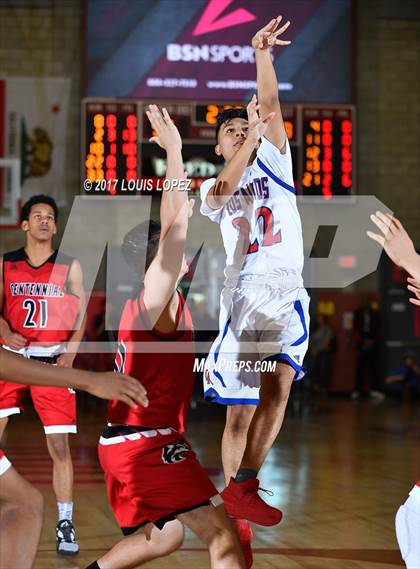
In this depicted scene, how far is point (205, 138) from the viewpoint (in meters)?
12.6

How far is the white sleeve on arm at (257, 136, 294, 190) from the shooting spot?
478 centimetres

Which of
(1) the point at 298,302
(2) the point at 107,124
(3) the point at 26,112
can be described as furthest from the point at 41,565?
(3) the point at 26,112

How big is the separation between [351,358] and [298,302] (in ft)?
38.6

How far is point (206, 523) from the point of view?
3.48 m

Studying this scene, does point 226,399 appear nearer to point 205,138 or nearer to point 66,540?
point 66,540

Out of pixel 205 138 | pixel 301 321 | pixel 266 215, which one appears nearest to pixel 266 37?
pixel 266 215

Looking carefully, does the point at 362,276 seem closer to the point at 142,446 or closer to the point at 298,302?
the point at 298,302

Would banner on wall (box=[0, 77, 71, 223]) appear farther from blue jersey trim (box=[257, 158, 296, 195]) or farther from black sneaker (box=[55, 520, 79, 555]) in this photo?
blue jersey trim (box=[257, 158, 296, 195])

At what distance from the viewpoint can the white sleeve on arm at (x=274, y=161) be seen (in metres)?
4.78

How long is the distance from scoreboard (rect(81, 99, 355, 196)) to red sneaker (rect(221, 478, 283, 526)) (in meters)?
7.82

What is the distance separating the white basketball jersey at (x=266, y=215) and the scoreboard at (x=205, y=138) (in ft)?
23.2

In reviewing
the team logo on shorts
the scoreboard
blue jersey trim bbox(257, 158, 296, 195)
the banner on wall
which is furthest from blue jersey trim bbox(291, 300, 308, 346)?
the banner on wall

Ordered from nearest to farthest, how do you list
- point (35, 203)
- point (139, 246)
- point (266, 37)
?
point (139, 246) < point (266, 37) < point (35, 203)

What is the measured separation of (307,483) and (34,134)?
829 centimetres
